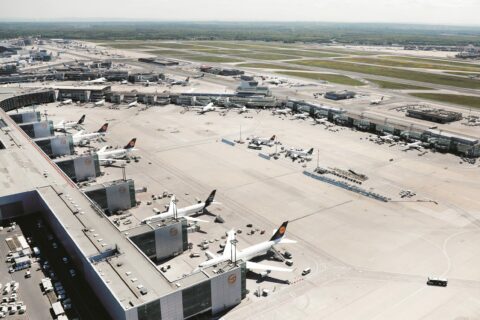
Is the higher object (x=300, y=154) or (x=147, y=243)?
(x=147, y=243)

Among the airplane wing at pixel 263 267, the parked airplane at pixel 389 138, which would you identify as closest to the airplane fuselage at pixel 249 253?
the airplane wing at pixel 263 267

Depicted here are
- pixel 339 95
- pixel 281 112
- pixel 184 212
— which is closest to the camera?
pixel 184 212

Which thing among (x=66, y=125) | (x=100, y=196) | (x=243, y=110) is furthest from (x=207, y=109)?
(x=100, y=196)

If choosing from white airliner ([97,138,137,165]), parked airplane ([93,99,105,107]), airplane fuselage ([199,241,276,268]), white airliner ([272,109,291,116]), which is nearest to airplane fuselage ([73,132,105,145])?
white airliner ([97,138,137,165])

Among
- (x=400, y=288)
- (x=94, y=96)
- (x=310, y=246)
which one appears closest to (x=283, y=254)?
(x=310, y=246)

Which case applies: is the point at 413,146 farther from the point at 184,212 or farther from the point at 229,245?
the point at 229,245

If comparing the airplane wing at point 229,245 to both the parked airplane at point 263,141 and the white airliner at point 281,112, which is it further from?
the white airliner at point 281,112

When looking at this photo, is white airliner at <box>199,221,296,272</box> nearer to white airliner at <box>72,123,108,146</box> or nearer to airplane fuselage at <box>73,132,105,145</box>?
airplane fuselage at <box>73,132,105,145</box>
